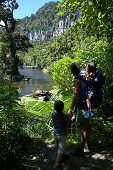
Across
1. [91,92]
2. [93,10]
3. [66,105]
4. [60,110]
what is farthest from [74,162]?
[93,10]

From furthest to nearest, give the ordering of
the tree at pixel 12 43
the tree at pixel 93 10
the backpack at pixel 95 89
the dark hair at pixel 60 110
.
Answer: the tree at pixel 12 43 → the tree at pixel 93 10 → the backpack at pixel 95 89 → the dark hair at pixel 60 110

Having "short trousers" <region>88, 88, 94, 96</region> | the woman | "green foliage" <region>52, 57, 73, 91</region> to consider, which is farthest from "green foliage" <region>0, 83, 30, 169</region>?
"green foliage" <region>52, 57, 73, 91</region>

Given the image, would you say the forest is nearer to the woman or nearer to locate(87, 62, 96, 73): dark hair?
the woman

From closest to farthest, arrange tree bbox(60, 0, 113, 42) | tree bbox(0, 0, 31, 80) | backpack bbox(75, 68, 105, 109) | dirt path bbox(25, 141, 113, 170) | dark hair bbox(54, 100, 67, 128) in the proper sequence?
dark hair bbox(54, 100, 67, 128)
dirt path bbox(25, 141, 113, 170)
backpack bbox(75, 68, 105, 109)
tree bbox(60, 0, 113, 42)
tree bbox(0, 0, 31, 80)

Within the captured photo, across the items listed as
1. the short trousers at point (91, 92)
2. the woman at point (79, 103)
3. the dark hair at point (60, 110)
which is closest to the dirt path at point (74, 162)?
the woman at point (79, 103)

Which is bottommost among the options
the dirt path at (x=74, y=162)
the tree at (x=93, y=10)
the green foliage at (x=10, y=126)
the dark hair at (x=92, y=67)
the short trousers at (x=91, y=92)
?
the dirt path at (x=74, y=162)

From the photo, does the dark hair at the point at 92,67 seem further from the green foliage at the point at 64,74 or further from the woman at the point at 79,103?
the green foliage at the point at 64,74

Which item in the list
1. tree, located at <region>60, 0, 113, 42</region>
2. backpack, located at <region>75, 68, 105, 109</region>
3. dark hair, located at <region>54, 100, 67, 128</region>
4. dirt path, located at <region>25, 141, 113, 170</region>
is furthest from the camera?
tree, located at <region>60, 0, 113, 42</region>

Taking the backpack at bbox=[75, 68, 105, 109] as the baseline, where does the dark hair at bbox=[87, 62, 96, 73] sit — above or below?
above

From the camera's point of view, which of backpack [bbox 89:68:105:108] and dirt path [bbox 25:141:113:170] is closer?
dirt path [bbox 25:141:113:170]

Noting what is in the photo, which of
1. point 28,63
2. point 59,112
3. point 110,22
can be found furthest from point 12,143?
point 28,63

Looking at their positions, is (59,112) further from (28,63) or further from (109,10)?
(28,63)

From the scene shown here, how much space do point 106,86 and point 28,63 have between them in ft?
295

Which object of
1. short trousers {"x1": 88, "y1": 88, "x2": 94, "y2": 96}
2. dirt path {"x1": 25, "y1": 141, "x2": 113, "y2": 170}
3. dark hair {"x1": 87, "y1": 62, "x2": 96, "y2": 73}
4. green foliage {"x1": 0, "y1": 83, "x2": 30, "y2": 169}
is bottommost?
dirt path {"x1": 25, "y1": 141, "x2": 113, "y2": 170}
